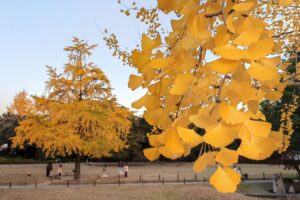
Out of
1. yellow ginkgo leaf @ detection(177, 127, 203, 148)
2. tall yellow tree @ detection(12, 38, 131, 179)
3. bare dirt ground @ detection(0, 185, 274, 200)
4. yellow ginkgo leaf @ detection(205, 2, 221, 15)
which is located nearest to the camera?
yellow ginkgo leaf @ detection(177, 127, 203, 148)

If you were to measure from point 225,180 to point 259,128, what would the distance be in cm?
14

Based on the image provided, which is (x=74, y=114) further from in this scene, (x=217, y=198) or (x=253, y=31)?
(x=253, y=31)

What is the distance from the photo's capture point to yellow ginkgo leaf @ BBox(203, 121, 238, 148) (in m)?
0.67

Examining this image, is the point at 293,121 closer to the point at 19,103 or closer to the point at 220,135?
the point at 220,135

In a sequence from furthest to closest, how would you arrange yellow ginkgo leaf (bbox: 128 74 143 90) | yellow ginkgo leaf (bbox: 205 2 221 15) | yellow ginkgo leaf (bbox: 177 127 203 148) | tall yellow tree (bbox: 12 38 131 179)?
tall yellow tree (bbox: 12 38 131 179) < yellow ginkgo leaf (bbox: 128 74 143 90) < yellow ginkgo leaf (bbox: 205 2 221 15) < yellow ginkgo leaf (bbox: 177 127 203 148)

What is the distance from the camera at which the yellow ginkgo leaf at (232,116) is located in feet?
2.20

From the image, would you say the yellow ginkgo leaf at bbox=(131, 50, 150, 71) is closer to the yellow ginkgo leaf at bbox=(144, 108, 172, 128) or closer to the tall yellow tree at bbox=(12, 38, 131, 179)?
the yellow ginkgo leaf at bbox=(144, 108, 172, 128)

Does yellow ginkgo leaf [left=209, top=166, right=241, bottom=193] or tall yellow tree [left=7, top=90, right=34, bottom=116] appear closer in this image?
yellow ginkgo leaf [left=209, top=166, right=241, bottom=193]

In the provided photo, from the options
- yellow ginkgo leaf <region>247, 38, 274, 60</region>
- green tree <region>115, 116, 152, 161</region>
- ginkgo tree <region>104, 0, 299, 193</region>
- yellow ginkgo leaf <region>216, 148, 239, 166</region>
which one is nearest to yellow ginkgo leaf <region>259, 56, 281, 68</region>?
ginkgo tree <region>104, 0, 299, 193</region>

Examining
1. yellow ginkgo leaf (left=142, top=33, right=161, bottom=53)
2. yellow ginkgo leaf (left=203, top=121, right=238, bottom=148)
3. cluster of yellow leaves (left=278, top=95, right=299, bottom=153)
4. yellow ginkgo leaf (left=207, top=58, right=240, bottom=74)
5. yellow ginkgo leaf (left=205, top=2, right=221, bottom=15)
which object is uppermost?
cluster of yellow leaves (left=278, top=95, right=299, bottom=153)

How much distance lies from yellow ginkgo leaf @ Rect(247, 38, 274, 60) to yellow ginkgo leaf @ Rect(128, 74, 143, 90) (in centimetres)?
41

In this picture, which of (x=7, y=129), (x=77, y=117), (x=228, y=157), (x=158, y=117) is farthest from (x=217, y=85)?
(x=7, y=129)

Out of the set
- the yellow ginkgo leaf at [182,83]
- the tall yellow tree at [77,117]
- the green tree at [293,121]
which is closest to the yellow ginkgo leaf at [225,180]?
the yellow ginkgo leaf at [182,83]

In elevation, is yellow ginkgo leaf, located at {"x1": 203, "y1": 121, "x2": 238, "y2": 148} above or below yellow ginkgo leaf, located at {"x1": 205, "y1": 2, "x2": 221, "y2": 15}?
below
